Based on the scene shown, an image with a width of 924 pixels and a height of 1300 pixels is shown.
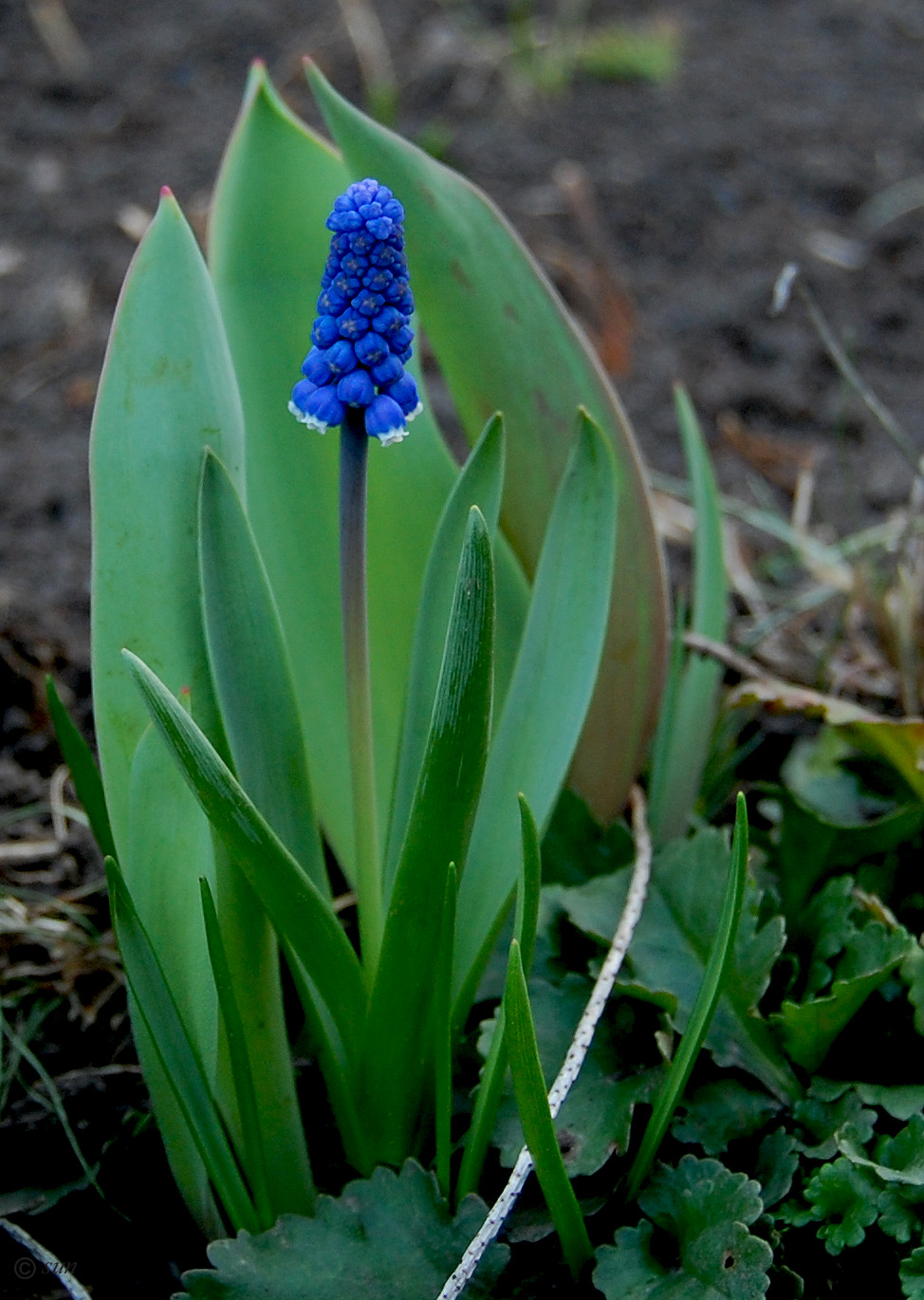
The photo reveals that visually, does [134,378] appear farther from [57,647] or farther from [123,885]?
[57,647]

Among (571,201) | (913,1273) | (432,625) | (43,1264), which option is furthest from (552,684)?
(571,201)

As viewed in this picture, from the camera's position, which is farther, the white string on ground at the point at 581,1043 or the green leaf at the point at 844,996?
the green leaf at the point at 844,996

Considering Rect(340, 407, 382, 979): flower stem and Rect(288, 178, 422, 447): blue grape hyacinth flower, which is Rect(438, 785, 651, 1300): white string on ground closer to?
Rect(340, 407, 382, 979): flower stem

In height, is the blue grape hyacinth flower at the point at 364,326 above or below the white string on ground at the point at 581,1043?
above

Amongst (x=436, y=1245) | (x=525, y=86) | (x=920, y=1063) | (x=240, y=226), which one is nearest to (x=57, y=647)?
(x=240, y=226)

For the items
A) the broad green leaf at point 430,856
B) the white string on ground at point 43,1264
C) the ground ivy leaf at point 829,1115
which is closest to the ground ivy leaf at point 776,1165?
the ground ivy leaf at point 829,1115

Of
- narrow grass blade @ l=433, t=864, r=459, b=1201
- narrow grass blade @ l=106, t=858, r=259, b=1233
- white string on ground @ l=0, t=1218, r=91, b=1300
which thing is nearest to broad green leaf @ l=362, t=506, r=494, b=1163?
narrow grass blade @ l=433, t=864, r=459, b=1201

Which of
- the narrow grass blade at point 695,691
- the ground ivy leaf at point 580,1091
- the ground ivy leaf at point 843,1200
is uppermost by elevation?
the narrow grass blade at point 695,691

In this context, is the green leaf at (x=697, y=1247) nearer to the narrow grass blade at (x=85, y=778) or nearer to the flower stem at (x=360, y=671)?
the flower stem at (x=360, y=671)
